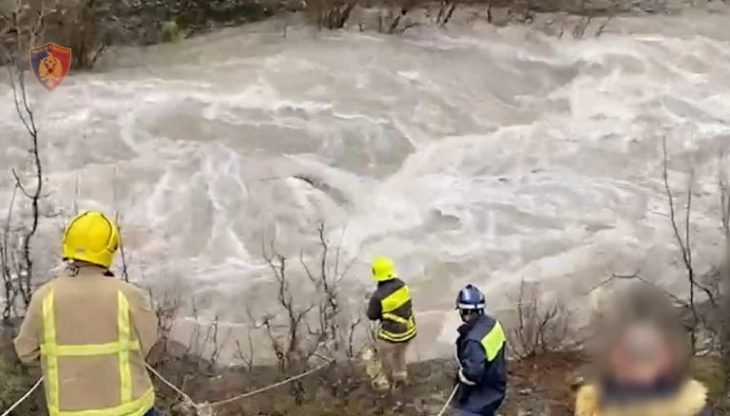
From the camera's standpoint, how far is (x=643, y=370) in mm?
4066

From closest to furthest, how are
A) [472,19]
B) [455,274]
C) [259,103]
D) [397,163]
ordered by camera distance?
[455,274] → [397,163] → [259,103] → [472,19]

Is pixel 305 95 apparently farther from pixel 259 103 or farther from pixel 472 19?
pixel 472 19

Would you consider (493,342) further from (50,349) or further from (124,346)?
(50,349)

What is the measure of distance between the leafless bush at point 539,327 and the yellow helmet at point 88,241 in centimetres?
523

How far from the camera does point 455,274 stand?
11.7 meters

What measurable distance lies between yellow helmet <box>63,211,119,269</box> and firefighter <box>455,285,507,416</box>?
232 cm

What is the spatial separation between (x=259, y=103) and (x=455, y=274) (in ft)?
16.1

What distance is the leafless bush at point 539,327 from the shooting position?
9.09 meters

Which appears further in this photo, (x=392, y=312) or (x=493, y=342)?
(x=392, y=312)

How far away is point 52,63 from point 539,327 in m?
10.2

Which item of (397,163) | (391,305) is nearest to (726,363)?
(391,305)

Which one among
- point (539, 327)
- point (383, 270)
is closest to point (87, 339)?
point (383, 270)

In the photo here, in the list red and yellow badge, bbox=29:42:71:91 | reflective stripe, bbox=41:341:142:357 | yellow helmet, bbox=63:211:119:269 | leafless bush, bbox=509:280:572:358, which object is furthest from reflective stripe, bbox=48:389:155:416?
red and yellow badge, bbox=29:42:71:91

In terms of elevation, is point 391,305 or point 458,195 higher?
point 391,305
